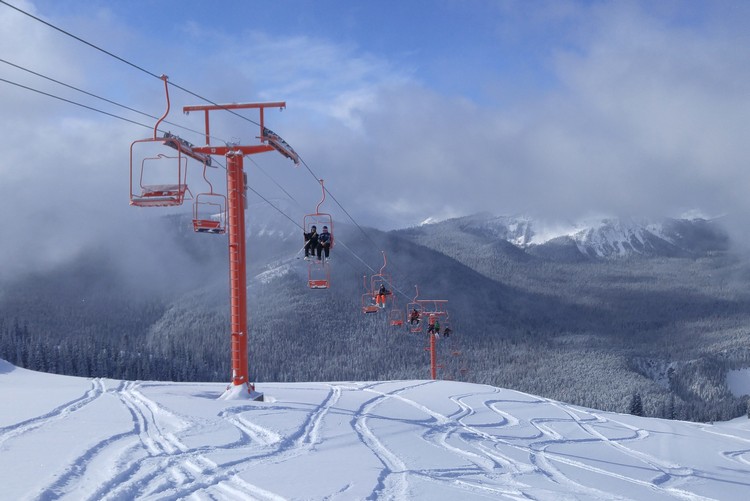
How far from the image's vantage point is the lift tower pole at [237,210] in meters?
18.3

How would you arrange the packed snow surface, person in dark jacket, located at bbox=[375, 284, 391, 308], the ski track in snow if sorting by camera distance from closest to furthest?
the ski track in snow → the packed snow surface → person in dark jacket, located at bbox=[375, 284, 391, 308]

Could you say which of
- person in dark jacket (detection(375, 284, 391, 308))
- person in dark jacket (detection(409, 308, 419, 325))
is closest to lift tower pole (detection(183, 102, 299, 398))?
person in dark jacket (detection(375, 284, 391, 308))

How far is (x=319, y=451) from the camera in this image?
1195 cm

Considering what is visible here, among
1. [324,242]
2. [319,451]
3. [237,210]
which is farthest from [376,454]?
[324,242]

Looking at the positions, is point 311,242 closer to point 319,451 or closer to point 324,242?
point 324,242

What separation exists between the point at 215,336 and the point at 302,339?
25.6 meters

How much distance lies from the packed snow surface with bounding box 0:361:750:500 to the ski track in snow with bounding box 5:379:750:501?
40 mm

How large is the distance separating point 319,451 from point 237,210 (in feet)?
28.2

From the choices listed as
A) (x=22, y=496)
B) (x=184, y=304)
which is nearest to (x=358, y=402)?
(x=22, y=496)

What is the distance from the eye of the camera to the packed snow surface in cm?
906

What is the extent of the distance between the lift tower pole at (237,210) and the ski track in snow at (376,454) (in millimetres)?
2304

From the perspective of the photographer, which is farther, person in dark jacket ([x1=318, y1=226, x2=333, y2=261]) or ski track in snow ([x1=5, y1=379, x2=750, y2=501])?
person in dark jacket ([x1=318, y1=226, x2=333, y2=261])

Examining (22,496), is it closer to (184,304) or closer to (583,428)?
(583,428)

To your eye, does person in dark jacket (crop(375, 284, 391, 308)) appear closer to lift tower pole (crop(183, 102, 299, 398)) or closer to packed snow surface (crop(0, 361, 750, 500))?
packed snow surface (crop(0, 361, 750, 500))
